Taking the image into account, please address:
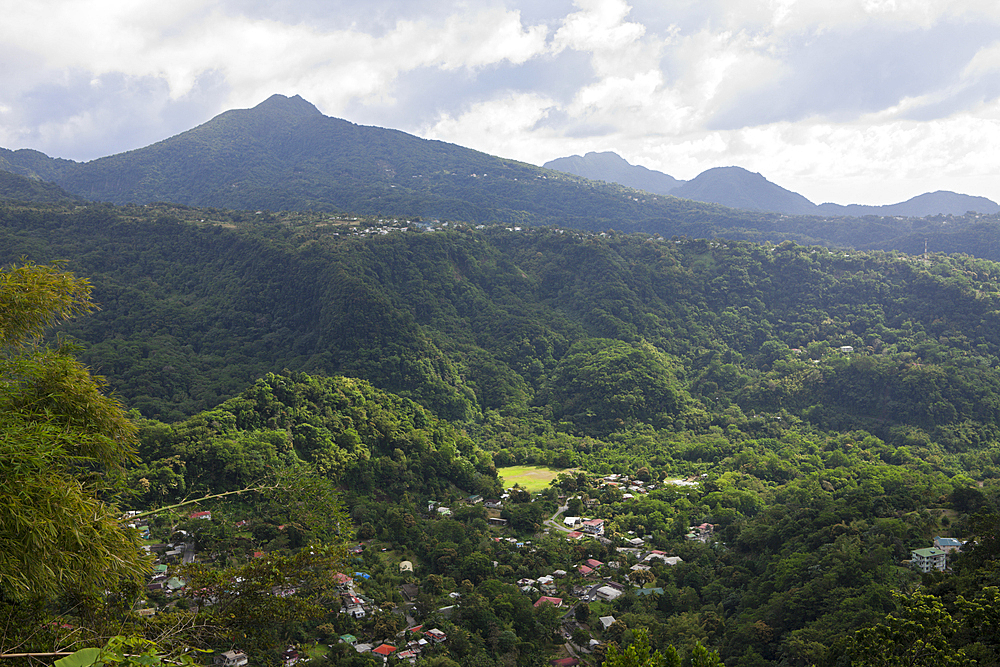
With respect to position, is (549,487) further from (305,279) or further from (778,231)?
(778,231)

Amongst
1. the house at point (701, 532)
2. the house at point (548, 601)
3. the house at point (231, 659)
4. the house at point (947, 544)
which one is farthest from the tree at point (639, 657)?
the house at point (701, 532)

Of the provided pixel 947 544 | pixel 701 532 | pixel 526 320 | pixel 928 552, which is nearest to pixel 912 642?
pixel 928 552

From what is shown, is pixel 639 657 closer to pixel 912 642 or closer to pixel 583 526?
pixel 912 642

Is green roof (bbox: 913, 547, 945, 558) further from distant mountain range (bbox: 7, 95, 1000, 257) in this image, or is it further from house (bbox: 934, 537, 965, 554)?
distant mountain range (bbox: 7, 95, 1000, 257)

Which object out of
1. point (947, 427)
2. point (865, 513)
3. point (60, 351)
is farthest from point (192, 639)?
point (947, 427)

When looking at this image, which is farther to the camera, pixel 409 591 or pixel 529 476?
pixel 529 476

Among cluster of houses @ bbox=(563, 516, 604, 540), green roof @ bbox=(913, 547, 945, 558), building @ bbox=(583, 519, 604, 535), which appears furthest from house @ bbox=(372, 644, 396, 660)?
green roof @ bbox=(913, 547, 945, 558)
